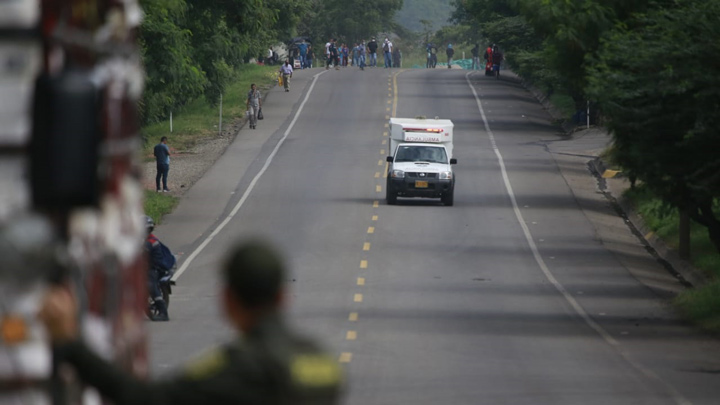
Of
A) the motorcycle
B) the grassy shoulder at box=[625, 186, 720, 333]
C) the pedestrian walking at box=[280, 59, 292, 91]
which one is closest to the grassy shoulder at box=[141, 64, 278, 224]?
the pedestrian walking at box=[280, 59, 292, 91]

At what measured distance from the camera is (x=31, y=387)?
14.6 feet

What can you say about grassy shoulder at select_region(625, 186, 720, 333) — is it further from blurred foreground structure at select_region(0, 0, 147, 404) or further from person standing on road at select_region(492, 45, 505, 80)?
person standing on road at select_region(492, 45, 505, 80)

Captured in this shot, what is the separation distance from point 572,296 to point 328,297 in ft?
16.7

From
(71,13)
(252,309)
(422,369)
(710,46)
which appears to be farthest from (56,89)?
(710,46)

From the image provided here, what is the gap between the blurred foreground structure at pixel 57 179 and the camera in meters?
4.25

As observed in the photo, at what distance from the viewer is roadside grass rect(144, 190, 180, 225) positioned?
37188 millimetres

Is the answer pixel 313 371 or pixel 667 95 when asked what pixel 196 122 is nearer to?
pixel 667 95

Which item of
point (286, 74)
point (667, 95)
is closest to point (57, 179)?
point (667, 95)

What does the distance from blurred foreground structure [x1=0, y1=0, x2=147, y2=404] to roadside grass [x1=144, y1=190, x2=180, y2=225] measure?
3161cm

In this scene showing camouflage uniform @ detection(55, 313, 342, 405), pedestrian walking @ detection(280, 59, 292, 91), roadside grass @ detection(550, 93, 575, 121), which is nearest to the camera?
camouflage uniform @ detection(55, 313, 342, 405)

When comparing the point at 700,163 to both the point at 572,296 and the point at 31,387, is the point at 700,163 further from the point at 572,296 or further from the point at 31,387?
the point at 31,387

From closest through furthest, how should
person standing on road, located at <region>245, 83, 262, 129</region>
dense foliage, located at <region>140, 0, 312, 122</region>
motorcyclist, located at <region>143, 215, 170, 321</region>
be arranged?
1. motorcyclist, located at <region>143, 215, 170, 321</region>
2. dense foliage, located at <region>140, 0, 312, 122</region>
3. person standing on road, located at <region>245, 83, 262, 129</region>

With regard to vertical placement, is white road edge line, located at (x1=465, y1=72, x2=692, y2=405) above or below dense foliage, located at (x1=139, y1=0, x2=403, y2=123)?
below

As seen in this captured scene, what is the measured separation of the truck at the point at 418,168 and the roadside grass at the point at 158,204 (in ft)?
20.5
